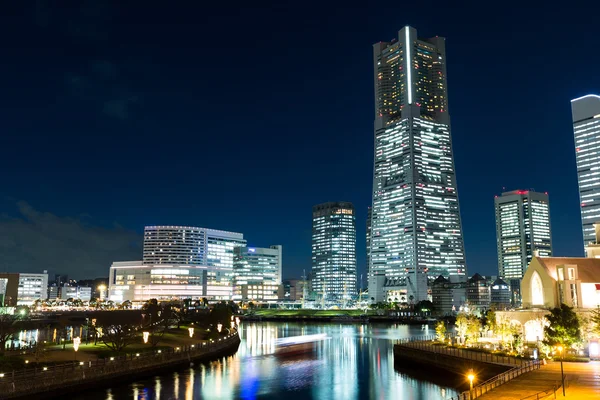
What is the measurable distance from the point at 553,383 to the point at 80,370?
45.4 m

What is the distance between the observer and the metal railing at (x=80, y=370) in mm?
48966

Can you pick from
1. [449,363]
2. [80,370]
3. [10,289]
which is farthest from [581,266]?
[10,289]

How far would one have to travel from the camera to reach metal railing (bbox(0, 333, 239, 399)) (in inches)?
1928

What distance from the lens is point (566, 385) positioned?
42188mm

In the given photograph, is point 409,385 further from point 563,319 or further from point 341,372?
point 563,319

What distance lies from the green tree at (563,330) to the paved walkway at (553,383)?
7297mm

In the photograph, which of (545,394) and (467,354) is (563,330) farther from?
(545,394)

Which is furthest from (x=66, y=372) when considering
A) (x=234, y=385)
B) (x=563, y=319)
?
(x=563, y=319)

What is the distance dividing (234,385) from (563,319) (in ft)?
128

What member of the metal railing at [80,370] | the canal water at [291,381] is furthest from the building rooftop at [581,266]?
the metal railing at [80,370]

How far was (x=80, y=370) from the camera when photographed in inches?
2201

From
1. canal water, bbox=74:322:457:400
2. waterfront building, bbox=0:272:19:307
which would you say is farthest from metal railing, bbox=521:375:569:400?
waterfront building, bbox=0:272:19:307

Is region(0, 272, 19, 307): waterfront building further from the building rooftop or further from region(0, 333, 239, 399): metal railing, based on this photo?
the building rooftop

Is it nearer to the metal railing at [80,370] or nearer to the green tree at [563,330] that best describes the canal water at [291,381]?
the metal railing at [80,370]
